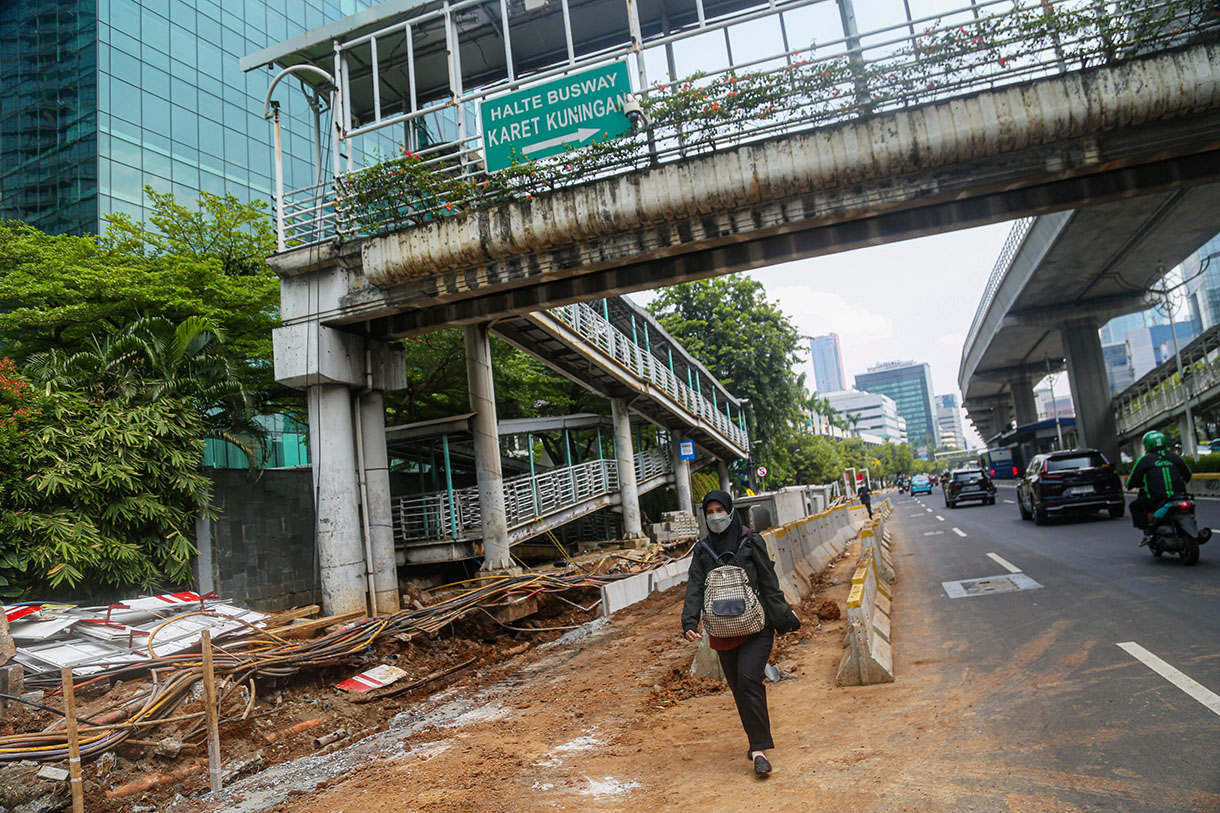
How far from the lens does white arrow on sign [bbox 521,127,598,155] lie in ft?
39.0

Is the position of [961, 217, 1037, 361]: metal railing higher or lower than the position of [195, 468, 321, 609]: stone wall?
higher

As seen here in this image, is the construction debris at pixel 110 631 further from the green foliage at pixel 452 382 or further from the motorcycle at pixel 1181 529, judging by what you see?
the motorcycle at pixel 1181 529

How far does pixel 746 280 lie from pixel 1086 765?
3706 centimetres

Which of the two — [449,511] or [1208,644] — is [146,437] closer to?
[449,511]

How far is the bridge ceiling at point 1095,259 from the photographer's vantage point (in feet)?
78.3

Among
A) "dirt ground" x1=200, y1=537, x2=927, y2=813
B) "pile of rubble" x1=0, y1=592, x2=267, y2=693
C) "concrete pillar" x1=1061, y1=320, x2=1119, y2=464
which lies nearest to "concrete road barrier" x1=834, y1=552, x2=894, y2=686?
"dirt ground" x1=200, y1=537, x2=927, y2=813

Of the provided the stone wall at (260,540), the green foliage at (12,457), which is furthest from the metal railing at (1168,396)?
the green foliage at (12,457)

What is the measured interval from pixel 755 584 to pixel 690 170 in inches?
301

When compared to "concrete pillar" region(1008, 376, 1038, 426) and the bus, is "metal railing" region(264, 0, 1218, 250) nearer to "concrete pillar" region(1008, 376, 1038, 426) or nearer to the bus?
the bus

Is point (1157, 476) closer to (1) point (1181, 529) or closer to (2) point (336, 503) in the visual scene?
(1) point (1181, 529)

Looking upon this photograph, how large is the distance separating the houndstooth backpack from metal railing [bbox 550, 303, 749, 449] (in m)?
9.90

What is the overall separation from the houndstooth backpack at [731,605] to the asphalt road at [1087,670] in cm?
146

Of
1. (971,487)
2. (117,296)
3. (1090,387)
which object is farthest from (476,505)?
(1090,387)

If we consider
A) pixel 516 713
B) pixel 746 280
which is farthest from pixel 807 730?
pixel 746 280
